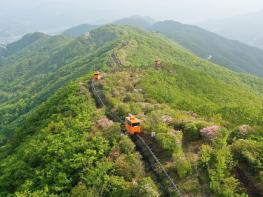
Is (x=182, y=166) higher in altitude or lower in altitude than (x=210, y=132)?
lower

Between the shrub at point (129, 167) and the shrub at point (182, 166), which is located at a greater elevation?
the shrub at point (182, 166)

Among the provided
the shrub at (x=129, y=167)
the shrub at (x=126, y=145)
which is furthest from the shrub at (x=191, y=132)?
the shrub at (x=129, y=167)

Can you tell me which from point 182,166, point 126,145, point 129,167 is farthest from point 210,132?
point 129,167

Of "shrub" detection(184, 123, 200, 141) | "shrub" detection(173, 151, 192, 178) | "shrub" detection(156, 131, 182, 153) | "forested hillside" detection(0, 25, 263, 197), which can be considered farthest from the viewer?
"shrub" detection(184, 123, 200, 141)

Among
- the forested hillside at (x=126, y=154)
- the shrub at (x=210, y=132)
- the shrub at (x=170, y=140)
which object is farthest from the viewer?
the shrub at (x=210, y=132)

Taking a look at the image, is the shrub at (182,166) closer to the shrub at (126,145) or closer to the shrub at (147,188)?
the shrub at (147,188)

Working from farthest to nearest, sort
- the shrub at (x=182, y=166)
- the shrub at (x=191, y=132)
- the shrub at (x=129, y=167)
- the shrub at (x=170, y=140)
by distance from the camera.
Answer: the shrub at (x=191, y=132) → the shrub at (x=170, y=140) → the shrub at (x=129, y=167) → the shrub at (x=182, y=166)

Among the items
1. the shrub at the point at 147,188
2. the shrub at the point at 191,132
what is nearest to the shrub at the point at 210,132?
the shrub at the point at 191,132

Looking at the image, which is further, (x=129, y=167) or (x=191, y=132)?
(x=191, y=132)

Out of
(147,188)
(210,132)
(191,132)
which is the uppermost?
(210,132)

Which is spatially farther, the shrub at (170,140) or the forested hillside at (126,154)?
the shrub at (170,140)

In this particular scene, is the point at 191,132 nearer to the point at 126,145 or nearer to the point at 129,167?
the point at 126,145

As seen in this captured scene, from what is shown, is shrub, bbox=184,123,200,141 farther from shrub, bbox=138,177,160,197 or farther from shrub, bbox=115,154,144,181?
shrub, bbox=138,177,160,197

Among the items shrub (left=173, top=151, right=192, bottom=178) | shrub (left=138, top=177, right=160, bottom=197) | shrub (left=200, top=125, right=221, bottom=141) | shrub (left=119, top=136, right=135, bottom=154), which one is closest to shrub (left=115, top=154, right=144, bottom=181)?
shrub (left=119, top=136, right=135, bottom=154)
